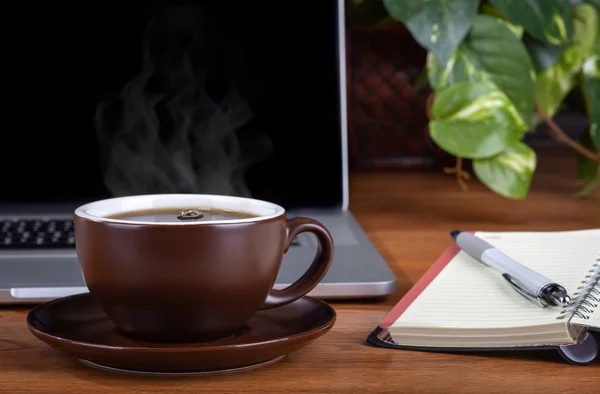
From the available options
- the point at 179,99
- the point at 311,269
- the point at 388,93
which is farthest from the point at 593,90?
the point at 311,269

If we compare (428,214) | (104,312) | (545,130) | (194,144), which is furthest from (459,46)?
(545,130)

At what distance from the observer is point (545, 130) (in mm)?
1512

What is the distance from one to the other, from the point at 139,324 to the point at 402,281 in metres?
0.26

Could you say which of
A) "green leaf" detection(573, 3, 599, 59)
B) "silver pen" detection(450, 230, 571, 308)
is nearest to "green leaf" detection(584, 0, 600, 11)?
"green leaf" detection(573, 3, 599, 59)

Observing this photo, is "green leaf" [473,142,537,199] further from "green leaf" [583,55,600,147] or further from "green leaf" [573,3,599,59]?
"green leaf" [573,3,599,59]

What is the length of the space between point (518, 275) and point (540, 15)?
0.44 meters

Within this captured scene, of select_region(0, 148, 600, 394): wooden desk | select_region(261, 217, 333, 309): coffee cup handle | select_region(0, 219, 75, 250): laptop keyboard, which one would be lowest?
select_region(0, 148, 600, 394): wooden desk

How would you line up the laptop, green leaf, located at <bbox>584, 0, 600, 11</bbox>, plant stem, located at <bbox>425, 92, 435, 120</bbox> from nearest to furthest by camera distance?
the laptop
green leaf, located at <bbox>584, 0, 600, 11</bbox>
plant stem, located at <bbox>425, 92, 435, 120</bbox>

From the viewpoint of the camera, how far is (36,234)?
2.30 ft

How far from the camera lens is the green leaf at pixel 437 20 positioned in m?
0.86

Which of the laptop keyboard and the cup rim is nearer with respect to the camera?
the cup rim

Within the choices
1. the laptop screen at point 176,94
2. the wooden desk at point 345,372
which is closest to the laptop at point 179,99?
the laptop screen at point 176,94

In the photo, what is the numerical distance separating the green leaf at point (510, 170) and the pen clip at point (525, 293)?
35cm

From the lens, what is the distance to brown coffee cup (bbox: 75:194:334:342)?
0.42 meters
